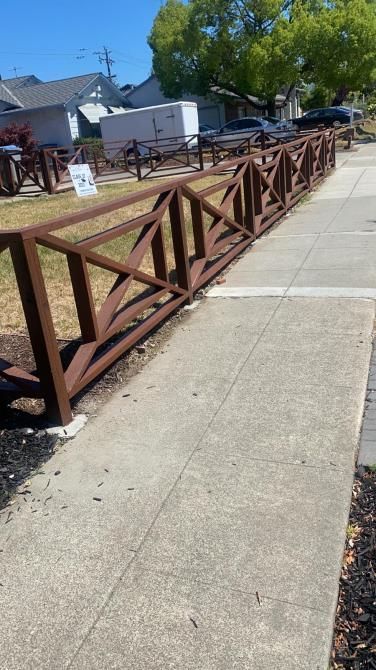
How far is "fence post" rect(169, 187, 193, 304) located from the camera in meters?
5.41

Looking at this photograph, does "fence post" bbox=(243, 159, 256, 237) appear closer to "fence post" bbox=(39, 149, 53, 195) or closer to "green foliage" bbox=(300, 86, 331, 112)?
"fence post" bbox=(39, 149, 53, 195)

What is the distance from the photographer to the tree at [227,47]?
3547 centimetres

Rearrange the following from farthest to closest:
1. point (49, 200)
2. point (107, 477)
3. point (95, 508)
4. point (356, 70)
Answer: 1. point (356, 70)
2. point (49, 200)
3. point (107, 477)
4. point (95, 508)

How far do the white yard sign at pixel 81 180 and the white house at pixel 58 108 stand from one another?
2985 cm

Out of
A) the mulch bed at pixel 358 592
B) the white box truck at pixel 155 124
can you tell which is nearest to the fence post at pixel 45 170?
the white box truck at pixel 155 124

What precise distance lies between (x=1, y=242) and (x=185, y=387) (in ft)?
5.27

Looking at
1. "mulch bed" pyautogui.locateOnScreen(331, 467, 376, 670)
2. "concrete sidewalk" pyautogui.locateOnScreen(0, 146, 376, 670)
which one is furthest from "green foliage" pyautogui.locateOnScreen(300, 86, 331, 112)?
"mulch bed" pyautogui.locateOnScreen(331, 467, 376, 670)

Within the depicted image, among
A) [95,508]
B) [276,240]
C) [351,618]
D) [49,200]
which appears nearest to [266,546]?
[351,618]

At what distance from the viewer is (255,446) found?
3.28 m

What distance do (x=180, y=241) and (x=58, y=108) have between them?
3874 centimetres

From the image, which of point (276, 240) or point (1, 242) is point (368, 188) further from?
point (1, 242)

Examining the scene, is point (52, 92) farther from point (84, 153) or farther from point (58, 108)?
point (84, 153)

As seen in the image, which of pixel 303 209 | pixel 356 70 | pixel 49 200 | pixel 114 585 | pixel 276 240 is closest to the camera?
pixel 114 585

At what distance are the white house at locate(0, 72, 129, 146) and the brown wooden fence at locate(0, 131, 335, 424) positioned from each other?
35855mm
